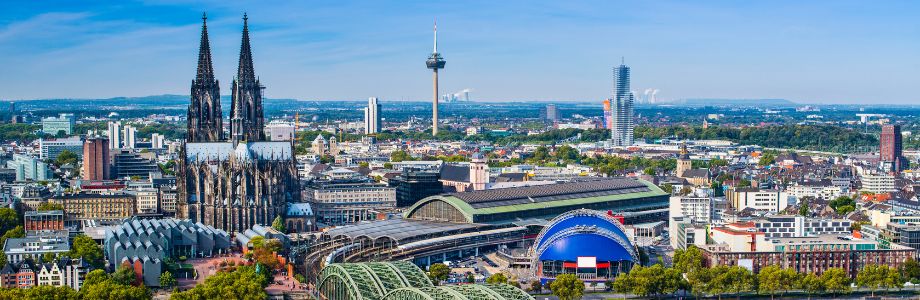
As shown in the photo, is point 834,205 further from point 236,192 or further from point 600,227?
point 236,192

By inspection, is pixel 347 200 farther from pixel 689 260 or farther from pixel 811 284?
pixel 811 284

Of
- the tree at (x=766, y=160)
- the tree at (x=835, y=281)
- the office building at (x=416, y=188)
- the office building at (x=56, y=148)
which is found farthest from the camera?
the office building at (x=56, y=148)

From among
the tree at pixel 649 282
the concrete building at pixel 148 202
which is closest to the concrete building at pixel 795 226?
the tree at pixel 649 282

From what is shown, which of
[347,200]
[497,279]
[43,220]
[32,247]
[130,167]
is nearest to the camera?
[497,279]

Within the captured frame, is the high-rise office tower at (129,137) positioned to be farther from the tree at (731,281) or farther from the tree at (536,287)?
the tree at (731,281)

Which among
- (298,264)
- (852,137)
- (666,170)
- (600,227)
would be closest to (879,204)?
(600,227)

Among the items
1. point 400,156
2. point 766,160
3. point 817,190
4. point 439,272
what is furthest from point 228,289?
point 766,160
